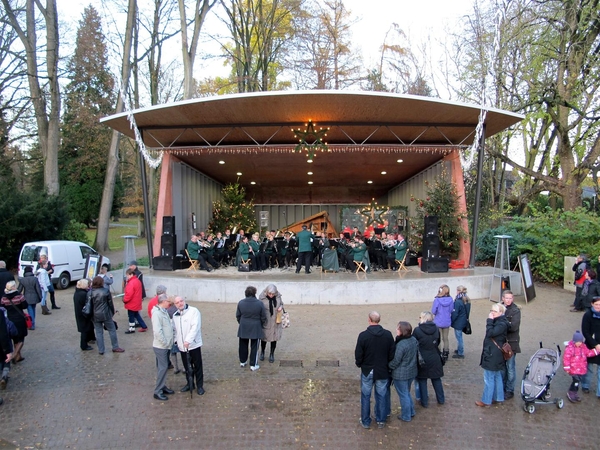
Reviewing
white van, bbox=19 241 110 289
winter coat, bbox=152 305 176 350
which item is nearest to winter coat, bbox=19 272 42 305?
white van, bbox=19 241 110 289

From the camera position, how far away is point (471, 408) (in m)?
4.59

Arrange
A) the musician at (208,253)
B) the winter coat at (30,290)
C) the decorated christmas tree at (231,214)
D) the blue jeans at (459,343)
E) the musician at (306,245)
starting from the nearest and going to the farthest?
the blue jeans at (459,343) → the winter coat at (30,290) → the musician at (306,245) → the musician at (208,253) → the decorated christmas tree at (231,214)

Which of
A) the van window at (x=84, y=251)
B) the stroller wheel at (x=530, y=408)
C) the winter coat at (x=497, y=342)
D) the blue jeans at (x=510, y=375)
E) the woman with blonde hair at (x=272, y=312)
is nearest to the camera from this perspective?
the winter coat at (x=497, y=342)

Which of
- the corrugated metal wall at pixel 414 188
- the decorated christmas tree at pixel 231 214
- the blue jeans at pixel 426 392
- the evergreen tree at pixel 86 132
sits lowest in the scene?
the blue jeans at pixel 426 392

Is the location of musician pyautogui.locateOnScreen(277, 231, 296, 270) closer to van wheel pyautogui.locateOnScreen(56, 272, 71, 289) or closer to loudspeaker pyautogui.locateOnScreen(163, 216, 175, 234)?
loudspeaker pyautogui.locateOnScreen(163, 216, 175, 234)

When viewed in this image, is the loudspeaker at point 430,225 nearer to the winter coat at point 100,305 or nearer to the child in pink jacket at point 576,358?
the child in pink jacket at point 576,358

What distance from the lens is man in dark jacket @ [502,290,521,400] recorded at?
464cm

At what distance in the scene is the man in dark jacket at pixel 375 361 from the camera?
405cm

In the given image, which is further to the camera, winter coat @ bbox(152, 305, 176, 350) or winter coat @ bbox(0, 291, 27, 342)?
winter coat @ bbox(0, 291, 27, 342)

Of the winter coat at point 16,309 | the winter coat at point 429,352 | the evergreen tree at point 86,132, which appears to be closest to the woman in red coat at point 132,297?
the winter coat at point 16,309

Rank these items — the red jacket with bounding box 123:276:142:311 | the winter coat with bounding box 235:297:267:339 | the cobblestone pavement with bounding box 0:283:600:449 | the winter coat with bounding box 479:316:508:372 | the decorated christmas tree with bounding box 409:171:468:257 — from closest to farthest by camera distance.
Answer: the cobblestone pavement with bounding box 0:283:600:449 → the winter coat with bounding box 479:316:508:372 → the winter coat with bounding box 235:297:267:339 → the red jacket with bounding box 123:276:142:311 → the decorated christmas tree with bounding box 409:171:468:257

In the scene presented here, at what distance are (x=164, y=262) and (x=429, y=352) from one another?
9.69 meters

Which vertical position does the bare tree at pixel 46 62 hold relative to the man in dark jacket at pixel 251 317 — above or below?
above

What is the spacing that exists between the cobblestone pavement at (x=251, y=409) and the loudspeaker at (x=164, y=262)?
528 centimetres
